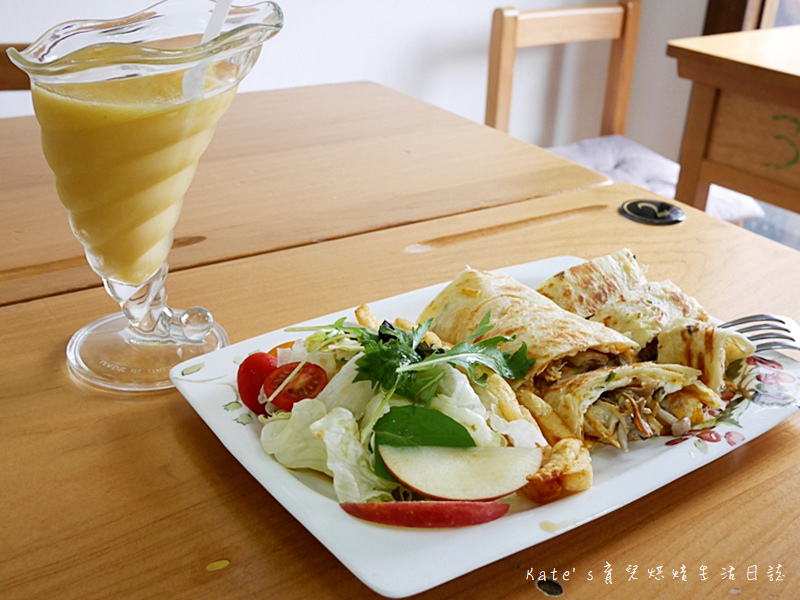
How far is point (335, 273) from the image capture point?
1.01 metres

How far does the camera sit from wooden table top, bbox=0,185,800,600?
1.81 feet

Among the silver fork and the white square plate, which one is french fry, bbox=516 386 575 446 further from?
the silver fork

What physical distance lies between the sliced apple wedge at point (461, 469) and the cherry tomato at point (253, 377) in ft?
0.47

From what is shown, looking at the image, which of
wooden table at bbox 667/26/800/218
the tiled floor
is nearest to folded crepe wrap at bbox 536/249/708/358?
wooden table at bbox 667/26/800/218

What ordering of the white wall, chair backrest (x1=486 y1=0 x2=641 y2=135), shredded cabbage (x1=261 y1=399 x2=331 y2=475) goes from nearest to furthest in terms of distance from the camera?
shredded cabbage (x1=261 y1=399 x2=331 y2=475) → chair backrest (x1=486 y1=0 x2=641 y2=135) → the white wall

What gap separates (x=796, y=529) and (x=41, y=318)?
786 millimetres

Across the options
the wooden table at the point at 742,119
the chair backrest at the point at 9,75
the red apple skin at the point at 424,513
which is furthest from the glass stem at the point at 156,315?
the wooden table at the point at 742,119

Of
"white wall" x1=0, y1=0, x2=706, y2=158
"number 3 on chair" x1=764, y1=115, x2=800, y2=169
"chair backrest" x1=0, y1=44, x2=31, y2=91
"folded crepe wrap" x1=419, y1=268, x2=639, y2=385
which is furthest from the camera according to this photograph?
"white wall" x1=0, y1=0, x2=706, y2=158

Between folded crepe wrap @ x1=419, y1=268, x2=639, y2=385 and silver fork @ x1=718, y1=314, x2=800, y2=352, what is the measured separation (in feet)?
0.42

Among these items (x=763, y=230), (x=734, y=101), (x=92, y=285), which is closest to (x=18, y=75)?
(x=92, y=285)

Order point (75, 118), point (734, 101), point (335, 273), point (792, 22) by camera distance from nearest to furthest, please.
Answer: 1. point (75, 118)
2. point (335, 273)
3. point (734, 101)
4. point (792, 22)

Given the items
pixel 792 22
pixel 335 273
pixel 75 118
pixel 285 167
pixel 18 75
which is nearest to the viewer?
pixel 75 118

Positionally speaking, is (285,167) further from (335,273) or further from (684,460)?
(684,460)

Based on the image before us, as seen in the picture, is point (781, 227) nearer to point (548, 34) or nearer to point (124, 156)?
point (548, 34)
